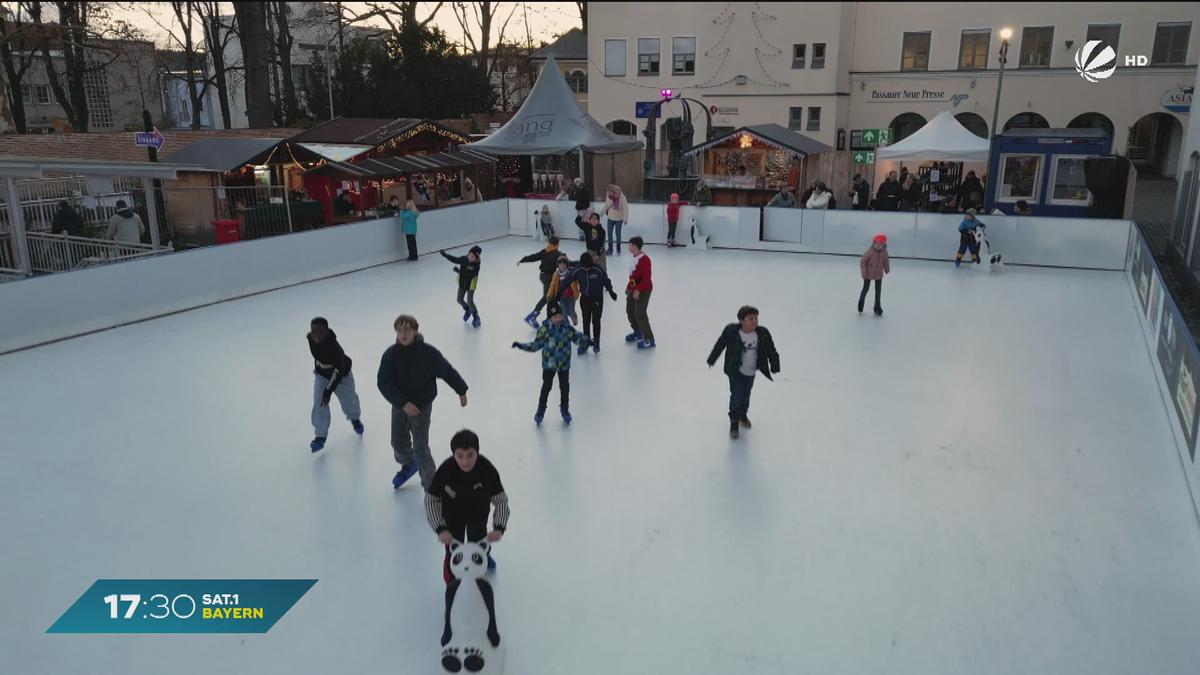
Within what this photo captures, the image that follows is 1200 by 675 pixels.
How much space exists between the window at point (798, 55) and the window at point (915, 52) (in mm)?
3602

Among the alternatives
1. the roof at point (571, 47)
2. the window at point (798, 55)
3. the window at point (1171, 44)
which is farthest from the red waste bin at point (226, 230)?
the roof at point (571, 47)

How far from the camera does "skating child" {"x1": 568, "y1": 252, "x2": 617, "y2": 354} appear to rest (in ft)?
29.4

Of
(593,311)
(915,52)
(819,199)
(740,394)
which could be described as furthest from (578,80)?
(740,394)

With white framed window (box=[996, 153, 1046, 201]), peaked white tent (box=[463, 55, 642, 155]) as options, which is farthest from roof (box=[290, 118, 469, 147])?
white framed window (box=[996, 153, 1046, 201])

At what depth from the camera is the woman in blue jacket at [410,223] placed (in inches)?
631

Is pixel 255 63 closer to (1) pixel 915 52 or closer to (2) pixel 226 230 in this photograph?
(2) pixel 226 230

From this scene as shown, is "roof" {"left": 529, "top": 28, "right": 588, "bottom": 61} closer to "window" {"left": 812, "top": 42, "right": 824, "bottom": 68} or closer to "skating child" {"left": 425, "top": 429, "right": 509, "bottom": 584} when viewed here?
"window" {"left": 812, "top": 42, "right": 824, "bottom": 68}

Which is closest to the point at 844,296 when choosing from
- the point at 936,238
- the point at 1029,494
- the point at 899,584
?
the point at 936,238

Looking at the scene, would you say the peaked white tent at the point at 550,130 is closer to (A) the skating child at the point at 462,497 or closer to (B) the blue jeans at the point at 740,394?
(B) the blue jeans at the point at 740,394

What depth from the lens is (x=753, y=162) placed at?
22.9 metres

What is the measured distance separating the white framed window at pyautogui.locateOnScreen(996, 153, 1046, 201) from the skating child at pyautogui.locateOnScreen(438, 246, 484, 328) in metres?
12.9

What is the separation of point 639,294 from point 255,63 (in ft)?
77.4

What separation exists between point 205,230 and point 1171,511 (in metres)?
17.6

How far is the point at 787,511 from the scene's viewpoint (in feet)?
20.1
